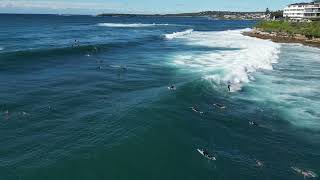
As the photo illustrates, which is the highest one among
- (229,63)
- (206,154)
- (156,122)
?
(229,63)

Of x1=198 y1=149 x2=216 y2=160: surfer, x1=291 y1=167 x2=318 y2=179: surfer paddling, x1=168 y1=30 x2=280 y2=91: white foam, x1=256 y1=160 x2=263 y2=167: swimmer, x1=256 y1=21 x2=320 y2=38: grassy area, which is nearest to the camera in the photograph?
x1=291 y1=167 x2=318 y2=179: surfer paddling

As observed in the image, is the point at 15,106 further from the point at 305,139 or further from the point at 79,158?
the point at 305,139

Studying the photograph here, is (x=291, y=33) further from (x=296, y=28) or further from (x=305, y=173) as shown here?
(x=305, y=173)

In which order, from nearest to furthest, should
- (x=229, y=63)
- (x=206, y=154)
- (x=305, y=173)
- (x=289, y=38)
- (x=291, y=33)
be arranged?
(x=305, y=173) < (x=206, y=154) < (x=229, y=63) < (x=289, y=38) < (x=291, y=33)

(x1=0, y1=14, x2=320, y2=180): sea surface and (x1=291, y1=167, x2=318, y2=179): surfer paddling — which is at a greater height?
(x1=0, y1=14, x2=320, y2=180): sea surface

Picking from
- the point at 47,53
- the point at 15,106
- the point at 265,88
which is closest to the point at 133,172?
the point at 15,106

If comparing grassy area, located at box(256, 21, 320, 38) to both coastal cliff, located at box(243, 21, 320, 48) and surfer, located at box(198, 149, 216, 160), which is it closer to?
coastal cliff, located at box(243, 21, 320, 48)

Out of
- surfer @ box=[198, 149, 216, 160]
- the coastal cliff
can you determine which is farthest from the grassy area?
surfer @ box=[198, 149, 216, 160]

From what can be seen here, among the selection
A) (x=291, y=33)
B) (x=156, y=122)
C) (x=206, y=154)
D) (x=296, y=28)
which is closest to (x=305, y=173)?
(x=206, y=154)
